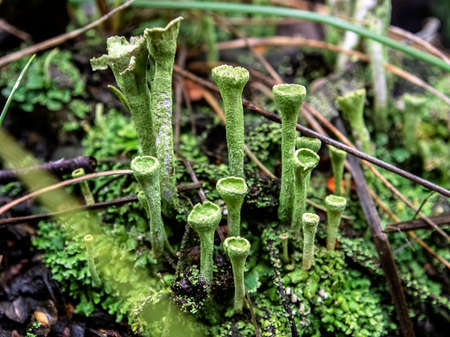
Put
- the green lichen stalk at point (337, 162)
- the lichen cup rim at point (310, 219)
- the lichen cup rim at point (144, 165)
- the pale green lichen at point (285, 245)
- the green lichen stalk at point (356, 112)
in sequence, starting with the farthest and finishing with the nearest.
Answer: the green lichen stalk at point (356, 112) < the green lichen stalk at point (337, 162) < the pale green lichen at point (285, 245) < the lichen cup rim at point (310, 219) < the lichen cup rim at point (144, 165)

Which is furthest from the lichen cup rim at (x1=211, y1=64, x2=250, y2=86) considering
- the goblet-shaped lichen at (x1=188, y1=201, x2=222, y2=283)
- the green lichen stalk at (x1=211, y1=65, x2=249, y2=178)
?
the goblet-shaped lichen at (x1=188, y1=201, x2=222, y2=283)

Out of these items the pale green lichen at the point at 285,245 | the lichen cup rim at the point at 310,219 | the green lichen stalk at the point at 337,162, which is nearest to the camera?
the lichen cup rim at the point at 310,219

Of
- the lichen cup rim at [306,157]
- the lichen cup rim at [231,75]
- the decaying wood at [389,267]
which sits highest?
the lichen cup rim at [231,75]

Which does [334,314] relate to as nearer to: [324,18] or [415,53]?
[415,53]

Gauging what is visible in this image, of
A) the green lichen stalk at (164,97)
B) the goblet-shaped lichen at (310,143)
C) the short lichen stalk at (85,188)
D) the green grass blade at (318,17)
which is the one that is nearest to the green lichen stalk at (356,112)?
the green grass blade at (318,17)

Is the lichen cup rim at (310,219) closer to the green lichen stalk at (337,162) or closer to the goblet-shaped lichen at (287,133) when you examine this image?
the goblet-shaped lichen at (287,133)

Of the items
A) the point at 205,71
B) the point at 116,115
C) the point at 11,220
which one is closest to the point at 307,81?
the point at 205,71

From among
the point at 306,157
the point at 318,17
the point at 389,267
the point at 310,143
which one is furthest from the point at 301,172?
the point at 318,17
